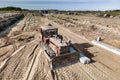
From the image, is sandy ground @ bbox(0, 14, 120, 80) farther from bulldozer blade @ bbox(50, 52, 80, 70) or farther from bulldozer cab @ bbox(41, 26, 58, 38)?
bulldozer cab @ bbox(41, 26, 58, 38)

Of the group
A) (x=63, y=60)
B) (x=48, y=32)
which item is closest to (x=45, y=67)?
(x=63, y=60)

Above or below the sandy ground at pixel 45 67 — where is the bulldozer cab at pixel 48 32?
above

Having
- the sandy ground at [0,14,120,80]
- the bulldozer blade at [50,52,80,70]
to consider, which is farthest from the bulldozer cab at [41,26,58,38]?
the bulldozer blade at [50,52,80,70]

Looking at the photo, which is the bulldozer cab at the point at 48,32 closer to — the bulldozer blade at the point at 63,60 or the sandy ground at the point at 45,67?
the sandy ground at the point at 45,67

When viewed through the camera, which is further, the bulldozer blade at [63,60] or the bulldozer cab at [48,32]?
the bulldozer cab at [48,32]

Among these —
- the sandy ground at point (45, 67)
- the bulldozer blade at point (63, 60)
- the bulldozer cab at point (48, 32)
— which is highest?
the bulldozer cab at point (48, 32)

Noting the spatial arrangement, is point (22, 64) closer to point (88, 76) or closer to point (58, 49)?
point (58, 49)

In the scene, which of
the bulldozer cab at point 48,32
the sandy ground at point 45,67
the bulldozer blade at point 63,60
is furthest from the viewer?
the bulldozer cab at point 48,32

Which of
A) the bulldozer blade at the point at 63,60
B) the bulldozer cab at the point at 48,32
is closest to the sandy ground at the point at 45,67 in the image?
the bulldozer blade at the point at 63,60

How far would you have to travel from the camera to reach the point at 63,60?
9797mm

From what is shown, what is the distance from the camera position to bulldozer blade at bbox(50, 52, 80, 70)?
941 cm

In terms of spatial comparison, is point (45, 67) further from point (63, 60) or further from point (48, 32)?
point (48, 32)

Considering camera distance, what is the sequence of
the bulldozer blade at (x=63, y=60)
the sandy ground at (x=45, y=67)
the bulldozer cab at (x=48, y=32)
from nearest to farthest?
the sandy ground at (x=45, y=67) < the bulldozer blade at (x=63, y=60) < the bulldozer cab at (x=48, y=32)

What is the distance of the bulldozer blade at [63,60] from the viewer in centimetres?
941
